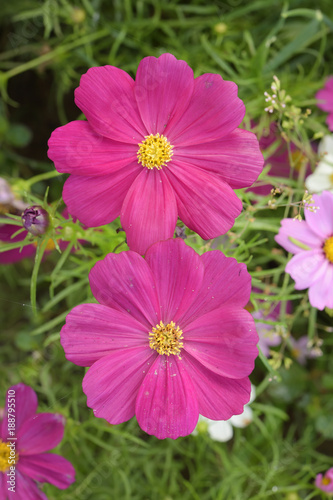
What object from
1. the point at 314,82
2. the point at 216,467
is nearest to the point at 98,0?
the point at 314,82

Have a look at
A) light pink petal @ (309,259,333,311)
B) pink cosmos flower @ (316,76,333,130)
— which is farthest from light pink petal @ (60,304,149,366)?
pink cosmos flower @ (316,76,333,130)

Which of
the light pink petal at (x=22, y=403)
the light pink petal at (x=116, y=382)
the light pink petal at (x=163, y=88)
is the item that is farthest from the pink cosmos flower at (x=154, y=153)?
the light pink petal at (x=22, y=403)

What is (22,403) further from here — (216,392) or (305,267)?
(305,267)

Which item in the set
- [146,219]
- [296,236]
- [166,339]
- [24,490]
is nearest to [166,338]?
Answer: [166,339]

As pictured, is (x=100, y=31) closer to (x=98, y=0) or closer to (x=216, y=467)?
(x=98, y=0)

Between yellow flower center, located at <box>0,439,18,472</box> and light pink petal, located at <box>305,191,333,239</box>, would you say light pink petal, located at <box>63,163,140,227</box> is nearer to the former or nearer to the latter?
light pink petal, located at <box>305,191,333,239</box>

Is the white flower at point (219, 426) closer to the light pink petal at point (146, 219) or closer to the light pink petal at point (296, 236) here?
the light pink petal at point (296, 236)
